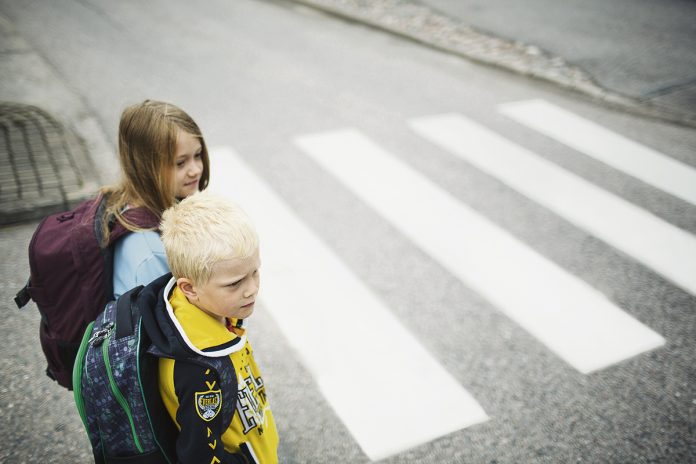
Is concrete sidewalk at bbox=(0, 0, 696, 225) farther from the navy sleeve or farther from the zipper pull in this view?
the navy sleeve

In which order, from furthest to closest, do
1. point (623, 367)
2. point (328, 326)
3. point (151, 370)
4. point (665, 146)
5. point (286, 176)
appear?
point (665, 146)
point (286, 176)
point (328, 326)
point (623, 367)
point (151, 370)

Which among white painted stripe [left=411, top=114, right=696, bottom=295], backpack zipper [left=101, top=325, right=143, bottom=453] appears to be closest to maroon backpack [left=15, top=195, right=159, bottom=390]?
backpack zipper [left=101, top=325, right=143, bottom=453]

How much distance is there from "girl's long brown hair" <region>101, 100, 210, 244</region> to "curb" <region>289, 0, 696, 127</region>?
6909 mm

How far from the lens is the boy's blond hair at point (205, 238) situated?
1.64m

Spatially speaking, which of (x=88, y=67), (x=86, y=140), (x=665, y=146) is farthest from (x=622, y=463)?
(x=88, y=67)

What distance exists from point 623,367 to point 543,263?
1154 millimetres

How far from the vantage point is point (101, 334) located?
1636 millimetres

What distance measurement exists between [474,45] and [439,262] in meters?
6.14

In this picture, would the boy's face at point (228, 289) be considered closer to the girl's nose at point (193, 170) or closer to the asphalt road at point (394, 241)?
the girl's nose at point (193, 170)

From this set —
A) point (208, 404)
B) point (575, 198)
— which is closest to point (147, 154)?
point (208, 404)

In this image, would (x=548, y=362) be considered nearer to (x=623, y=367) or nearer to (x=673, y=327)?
(x=623, y=367)

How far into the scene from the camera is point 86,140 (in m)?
5.64

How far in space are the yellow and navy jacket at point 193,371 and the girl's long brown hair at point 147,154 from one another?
52 centimetres

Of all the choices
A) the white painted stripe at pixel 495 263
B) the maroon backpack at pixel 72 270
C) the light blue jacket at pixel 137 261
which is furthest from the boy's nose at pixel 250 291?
the white painted stripe at pixel 495 263
